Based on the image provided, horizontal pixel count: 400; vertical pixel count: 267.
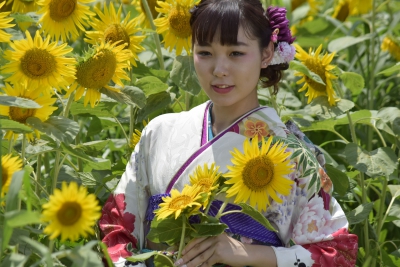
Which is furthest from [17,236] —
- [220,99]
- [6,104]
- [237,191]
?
[220,99]

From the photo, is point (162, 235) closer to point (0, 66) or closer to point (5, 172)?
point (5, 172)

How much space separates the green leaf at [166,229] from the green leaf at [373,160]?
2.50 ft

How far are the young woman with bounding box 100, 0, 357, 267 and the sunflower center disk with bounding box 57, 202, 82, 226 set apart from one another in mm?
578

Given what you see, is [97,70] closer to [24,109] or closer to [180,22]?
[24,109]

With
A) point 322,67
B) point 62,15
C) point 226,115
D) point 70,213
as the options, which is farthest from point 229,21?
point 70,213

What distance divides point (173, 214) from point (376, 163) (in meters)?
0.87

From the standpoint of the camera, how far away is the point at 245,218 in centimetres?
210

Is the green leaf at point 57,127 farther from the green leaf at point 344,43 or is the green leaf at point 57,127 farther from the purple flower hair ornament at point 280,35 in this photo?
the green leaf at point 344,43

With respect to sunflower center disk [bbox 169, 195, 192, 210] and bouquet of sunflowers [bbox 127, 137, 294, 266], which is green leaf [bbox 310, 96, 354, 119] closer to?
bouquet of sunflowers [bbox 127, 137, 294, 266]

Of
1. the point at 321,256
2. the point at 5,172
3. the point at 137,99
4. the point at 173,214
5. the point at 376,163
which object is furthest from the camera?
the point at 376,163

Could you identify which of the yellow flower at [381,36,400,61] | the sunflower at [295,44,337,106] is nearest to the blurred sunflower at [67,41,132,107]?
the sunflower at [295,44,337,106]

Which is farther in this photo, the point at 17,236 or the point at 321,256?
the point at 321,256

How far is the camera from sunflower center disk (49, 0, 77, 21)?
2406mm

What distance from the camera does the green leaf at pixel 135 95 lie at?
2268 millimetres
